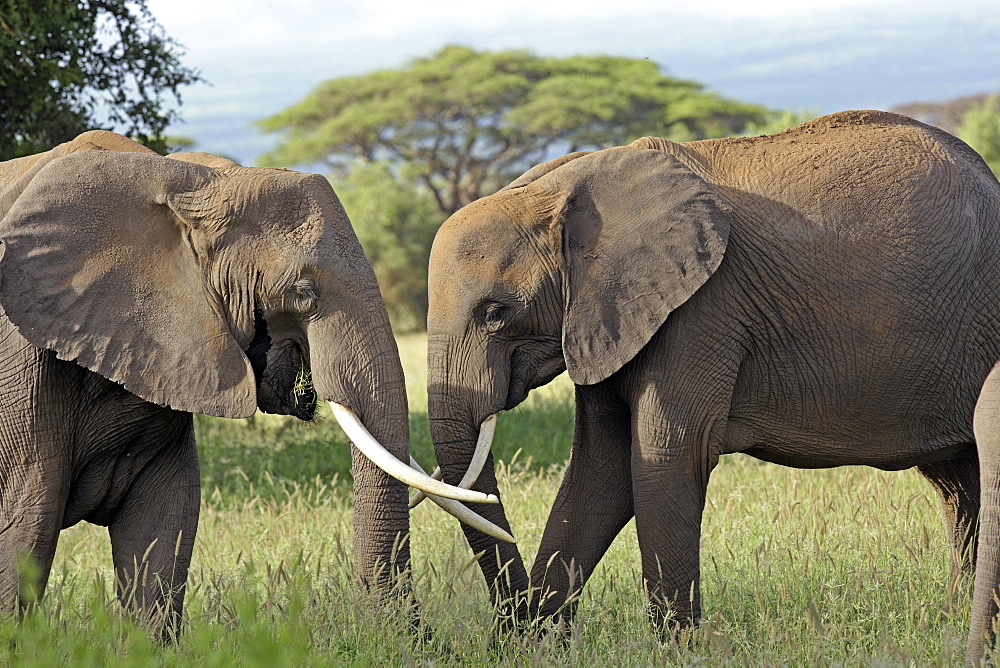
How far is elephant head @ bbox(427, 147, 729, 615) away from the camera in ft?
16.8

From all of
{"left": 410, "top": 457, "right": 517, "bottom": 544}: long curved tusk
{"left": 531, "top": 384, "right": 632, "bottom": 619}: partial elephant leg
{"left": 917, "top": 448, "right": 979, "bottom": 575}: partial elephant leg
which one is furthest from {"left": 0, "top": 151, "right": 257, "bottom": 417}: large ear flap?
{"left": 917, "top": 448, "right": 979, "bottom": 575}: partial elephant leg

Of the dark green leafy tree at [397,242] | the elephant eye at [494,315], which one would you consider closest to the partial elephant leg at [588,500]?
the elephant eye at [494,315]

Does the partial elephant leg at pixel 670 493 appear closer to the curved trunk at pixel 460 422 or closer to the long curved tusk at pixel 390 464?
the curved trunk at pixel 460 422

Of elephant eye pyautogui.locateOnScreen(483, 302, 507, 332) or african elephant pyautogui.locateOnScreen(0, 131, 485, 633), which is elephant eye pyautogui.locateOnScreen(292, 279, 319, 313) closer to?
african elephant pyautogui.locateOnScreen(0, 131, 485, 633)

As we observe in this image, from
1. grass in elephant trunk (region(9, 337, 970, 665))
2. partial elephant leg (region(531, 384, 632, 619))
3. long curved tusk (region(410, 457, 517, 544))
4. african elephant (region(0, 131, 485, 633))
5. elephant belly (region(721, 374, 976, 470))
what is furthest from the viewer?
partial elephant leg (region(531, 384, 632, 619))

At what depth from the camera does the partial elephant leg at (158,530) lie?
16.6 ft

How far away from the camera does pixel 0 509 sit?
4648 mm

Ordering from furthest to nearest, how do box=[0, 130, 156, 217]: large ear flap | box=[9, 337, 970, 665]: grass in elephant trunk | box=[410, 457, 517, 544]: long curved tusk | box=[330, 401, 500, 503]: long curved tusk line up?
box=[0, 130, 156, 217]: large ear flap
box=[410, 457, 517, 544]: long curved tusk
box=[330, 401, 500, 503]: long curved tusk
box=[9, 337, 970, 665]: grass in elephant trunk

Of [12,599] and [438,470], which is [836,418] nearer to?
[438,470]

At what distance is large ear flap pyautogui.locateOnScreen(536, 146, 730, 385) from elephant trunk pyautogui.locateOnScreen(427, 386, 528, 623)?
1.62 ft

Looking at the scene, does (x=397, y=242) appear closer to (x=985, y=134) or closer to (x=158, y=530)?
(x=985, y=134)

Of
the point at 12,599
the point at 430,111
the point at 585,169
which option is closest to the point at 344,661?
the point at 12,599

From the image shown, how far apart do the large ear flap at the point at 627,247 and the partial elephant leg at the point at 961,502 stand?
181cm

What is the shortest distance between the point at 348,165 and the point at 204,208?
1278 inches
